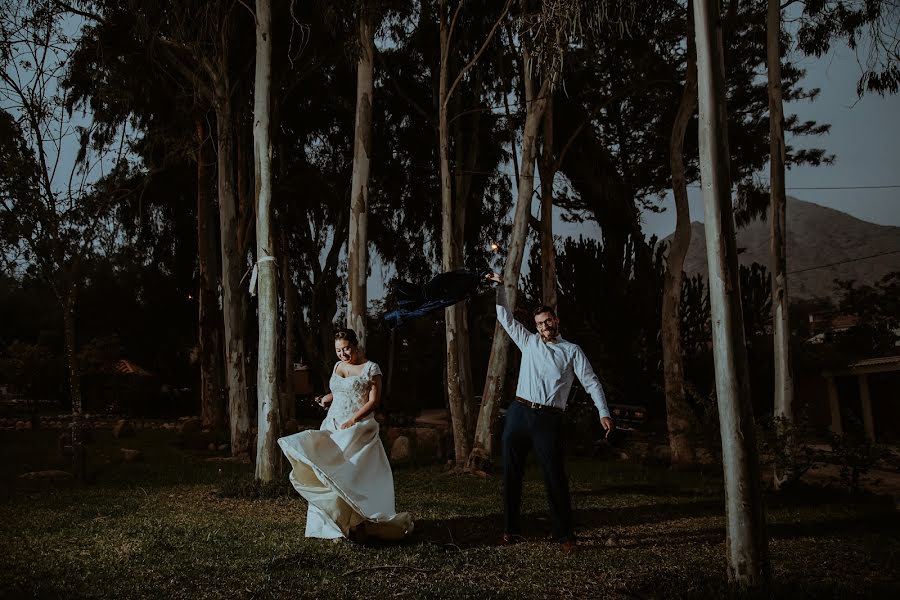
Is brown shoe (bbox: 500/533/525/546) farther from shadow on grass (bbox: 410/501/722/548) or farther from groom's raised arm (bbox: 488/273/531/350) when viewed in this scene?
groom's raised arm (bbox: 488/273/531/350)

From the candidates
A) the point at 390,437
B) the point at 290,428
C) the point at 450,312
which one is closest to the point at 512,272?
the point at 450,312

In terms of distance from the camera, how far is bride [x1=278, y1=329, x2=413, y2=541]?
21.7 ft

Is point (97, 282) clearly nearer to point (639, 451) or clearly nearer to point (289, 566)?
point (639, 451)

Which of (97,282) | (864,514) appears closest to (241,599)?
(864,514)

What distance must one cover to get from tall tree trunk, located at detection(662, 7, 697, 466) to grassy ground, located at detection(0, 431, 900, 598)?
11.5 feet

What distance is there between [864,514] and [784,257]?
3819mm

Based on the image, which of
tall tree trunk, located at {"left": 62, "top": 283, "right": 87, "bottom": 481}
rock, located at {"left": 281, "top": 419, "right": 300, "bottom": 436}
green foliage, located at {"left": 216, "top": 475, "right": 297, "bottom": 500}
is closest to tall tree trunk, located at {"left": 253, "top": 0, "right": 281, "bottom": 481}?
green foliage, located at {"left": 216, "top": 475, "right": 297, "bottom": 500}

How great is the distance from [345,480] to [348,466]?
0.17 m

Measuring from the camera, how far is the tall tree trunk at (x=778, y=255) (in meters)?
10.8

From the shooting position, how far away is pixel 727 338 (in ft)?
16.5

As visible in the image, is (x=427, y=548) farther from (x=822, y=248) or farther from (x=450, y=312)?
(x=822, y=248)

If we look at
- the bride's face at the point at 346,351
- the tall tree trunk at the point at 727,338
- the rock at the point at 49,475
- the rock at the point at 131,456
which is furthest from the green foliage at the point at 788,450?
the rock at the point at 131,456

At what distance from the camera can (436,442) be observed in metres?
15.8

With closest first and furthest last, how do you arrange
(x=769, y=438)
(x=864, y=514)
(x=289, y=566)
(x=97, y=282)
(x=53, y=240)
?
(x=289, y=566) → (x=864, y=514) → (x=769, y=438) → (x=53, y=240) → (x=97, y=282)
